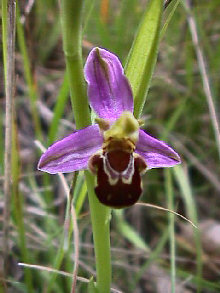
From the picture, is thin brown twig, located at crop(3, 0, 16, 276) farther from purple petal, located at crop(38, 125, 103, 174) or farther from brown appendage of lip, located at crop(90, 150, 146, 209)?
brown appendage of lip, located at crop(90, 150, 146, 209)

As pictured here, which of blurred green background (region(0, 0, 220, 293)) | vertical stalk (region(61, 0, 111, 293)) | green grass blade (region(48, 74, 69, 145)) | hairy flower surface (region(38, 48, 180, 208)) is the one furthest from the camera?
blurred green background (region(0, 0, 220, 293))

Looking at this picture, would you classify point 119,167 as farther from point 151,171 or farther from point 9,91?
point 151,171

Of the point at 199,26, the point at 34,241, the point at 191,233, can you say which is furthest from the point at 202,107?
the point at 34,241

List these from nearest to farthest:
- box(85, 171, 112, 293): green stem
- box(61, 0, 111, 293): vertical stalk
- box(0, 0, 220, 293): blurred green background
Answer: box(61, 0, 111, 293): vertical stalk, box(85, 171, 112, 293): green stem, box(0, 0, 220, 293): blurred green background

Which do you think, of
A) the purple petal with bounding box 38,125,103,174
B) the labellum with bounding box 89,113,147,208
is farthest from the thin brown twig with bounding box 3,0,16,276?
the labellum with bounding box 89,113,147,208

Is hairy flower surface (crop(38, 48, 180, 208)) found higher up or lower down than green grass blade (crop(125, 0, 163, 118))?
lower down
